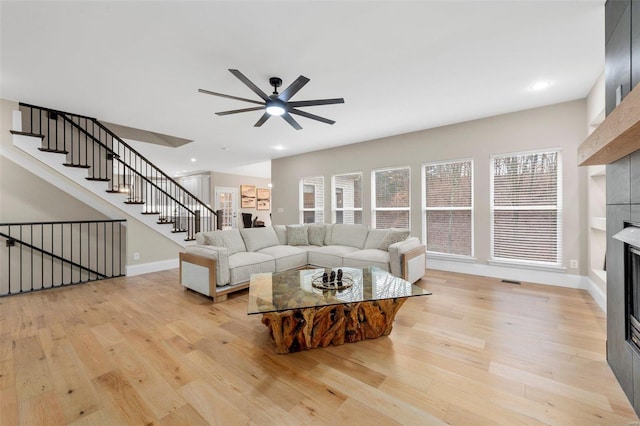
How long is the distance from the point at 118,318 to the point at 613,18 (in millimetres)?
4977

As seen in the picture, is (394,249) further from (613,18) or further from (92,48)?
(92,48)

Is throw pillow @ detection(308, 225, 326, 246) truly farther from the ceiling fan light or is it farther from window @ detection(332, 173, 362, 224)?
the ceiling fan light

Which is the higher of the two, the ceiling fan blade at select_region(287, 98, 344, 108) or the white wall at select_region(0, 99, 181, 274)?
the ceiling fan blade at select_region(287, 98, 344, 108)

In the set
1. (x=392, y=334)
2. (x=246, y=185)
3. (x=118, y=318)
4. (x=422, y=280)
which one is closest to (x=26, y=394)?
(x=118, y=318)

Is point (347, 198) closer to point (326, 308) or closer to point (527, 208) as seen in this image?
point (527, 208)

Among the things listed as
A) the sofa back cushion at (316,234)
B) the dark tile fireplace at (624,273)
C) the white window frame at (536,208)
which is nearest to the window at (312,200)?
the sofa back cushion at (316,234)

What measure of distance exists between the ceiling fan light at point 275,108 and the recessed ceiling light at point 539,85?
303cm

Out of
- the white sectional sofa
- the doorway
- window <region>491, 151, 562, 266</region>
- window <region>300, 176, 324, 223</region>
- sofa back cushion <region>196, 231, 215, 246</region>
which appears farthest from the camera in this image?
the doorway

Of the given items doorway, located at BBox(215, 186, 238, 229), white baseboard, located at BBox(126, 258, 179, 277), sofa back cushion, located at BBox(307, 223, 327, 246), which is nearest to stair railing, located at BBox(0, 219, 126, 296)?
white baseboard, located at BBox(126, 258, 179, 277)

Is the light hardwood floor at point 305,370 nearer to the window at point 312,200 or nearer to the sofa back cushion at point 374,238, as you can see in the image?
the sofa back cushion at point 374,238

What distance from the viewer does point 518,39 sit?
7.49ft

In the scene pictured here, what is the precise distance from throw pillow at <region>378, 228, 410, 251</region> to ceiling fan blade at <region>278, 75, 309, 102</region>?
8.54ft

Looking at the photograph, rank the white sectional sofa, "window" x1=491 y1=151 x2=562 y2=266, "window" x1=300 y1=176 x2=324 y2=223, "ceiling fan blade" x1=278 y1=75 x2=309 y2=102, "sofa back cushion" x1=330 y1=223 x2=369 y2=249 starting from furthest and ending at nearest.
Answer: "window" x1=300 y1=176 x2=324 y2=223
"sofa back cushion" x1=330 y1=223 x2=369 y2=249
"window" x1=491 y1=151 x2=562 y2=266
the white sectional sofa
"ceiling fan blade" x1=278 y1=75 x2=309 y2=102

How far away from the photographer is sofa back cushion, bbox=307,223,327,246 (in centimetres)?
504
